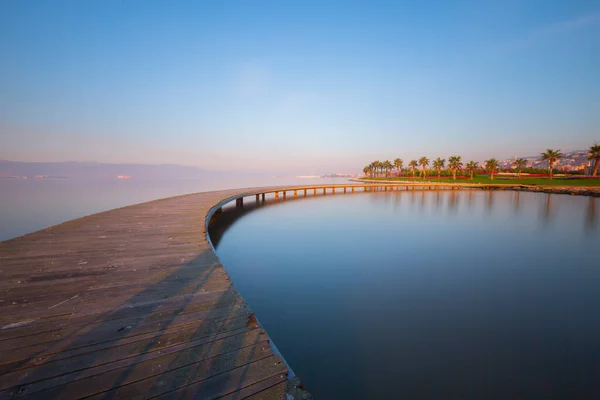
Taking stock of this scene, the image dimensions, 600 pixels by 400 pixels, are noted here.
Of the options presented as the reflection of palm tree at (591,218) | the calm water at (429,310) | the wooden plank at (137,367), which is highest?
the wooden plank at (137,367)

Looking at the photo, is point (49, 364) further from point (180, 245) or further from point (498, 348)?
point (498, 348)

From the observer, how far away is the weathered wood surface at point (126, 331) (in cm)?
200

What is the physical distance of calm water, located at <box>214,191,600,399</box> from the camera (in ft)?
12.5

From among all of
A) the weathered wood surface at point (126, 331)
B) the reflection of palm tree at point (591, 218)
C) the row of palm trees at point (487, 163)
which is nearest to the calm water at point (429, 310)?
the weathered wood surface at point (126, 331)

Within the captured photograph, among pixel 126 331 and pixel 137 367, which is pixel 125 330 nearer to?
pixel 126 331

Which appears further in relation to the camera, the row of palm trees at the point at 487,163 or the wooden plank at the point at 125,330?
the row of palm trees at the point at 487,163

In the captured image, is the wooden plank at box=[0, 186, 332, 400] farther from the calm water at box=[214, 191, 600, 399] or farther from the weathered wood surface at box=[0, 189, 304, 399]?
the calm water at box=[214, 191, 600, 399]

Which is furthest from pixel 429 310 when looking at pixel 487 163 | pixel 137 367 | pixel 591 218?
pixel 487 163

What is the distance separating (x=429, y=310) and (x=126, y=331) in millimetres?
5745

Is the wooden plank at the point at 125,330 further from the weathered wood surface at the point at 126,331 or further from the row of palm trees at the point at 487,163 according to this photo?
the row of palm trees at the point at 487,163

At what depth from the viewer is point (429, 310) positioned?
5758 mm

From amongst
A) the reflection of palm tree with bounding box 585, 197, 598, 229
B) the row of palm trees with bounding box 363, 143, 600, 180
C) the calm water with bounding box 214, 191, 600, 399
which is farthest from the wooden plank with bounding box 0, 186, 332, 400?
the row of palm trees with bounding box 363, 143, 600, 180

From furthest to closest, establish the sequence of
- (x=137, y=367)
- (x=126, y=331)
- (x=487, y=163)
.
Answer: (x=487, y=163)
(x=126, y=331)
(x=137, y=367)

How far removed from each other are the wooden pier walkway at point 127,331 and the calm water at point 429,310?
1920mm
